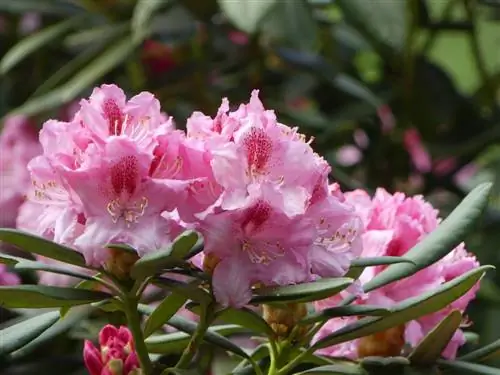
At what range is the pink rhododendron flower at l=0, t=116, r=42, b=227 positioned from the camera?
1.15 m

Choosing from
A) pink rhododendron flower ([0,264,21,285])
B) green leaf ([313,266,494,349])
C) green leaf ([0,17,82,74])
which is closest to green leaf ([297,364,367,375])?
green leaf ([313,266,494,349])

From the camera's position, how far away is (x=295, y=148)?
53 cm

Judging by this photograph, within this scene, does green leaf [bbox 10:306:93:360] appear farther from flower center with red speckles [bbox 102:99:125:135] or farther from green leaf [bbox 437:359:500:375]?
green leaf [bbox 437:359:500:375]

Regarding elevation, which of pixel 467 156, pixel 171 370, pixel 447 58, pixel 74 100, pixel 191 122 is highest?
pixel 447 58

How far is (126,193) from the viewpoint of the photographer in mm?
528

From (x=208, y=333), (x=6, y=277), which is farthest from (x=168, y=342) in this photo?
(x=6, y=277)

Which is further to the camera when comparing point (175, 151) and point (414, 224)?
point (414, 224)

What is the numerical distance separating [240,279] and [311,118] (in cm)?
77

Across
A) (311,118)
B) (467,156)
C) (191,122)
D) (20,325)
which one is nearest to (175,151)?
(191,122)

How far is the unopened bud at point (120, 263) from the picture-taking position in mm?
533

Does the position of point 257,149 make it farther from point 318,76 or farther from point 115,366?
point 318,76

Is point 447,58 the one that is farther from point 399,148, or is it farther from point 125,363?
point 125,363

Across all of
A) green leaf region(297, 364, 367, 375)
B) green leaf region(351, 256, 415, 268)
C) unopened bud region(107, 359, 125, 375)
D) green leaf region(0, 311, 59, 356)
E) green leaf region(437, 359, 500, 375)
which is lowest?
green leaf region(437, 359, 500, 375)

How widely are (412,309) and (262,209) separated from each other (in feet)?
0.38
